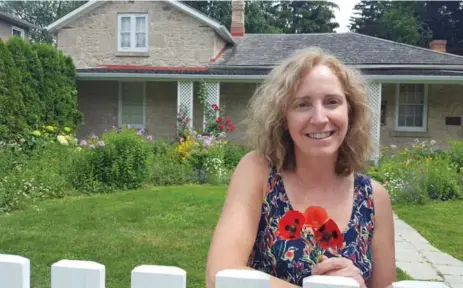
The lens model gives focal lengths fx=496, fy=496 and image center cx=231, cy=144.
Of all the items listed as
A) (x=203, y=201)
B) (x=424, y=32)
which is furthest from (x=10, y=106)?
(x=424, y=32)

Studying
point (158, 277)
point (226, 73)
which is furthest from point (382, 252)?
point (226, 73)

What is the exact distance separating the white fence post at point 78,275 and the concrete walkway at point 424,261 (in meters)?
3.90

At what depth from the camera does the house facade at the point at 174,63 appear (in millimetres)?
15719

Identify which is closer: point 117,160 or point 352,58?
point 117,160

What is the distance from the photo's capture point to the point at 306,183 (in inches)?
67.8

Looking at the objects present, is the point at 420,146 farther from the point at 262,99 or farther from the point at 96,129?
the point at 262,99

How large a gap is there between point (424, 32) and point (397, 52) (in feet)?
94.2

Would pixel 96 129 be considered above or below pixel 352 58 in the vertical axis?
below

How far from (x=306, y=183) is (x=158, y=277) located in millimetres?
748

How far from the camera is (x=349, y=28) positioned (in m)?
49.1

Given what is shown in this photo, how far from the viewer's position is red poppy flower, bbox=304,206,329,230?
163cm

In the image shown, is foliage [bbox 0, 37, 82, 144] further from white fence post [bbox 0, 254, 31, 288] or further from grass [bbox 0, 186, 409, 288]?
white fence post [bbox 0, 254, 31, 288]

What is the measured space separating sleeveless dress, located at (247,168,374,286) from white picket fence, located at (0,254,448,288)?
0.49m

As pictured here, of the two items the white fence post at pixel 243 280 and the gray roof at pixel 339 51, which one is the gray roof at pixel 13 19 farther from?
the white fence post at pixel 243 280
